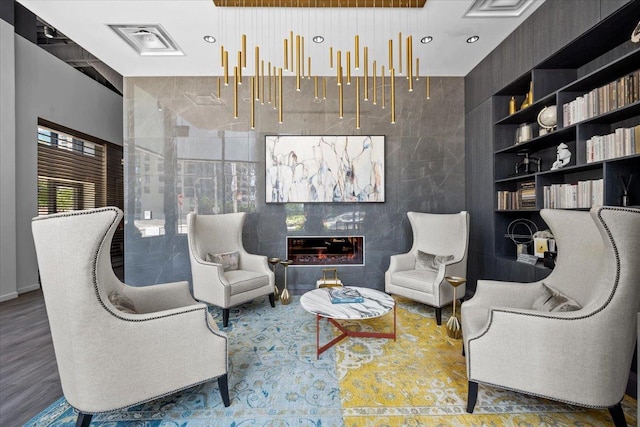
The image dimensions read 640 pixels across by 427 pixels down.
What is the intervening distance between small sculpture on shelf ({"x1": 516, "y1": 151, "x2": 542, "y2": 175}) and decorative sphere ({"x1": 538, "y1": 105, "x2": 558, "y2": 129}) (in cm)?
43

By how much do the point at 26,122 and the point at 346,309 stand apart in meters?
5.06

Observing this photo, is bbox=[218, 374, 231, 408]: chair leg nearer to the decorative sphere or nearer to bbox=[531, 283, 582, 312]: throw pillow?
bbox=[531, 283, 582, 312]: throw pillow

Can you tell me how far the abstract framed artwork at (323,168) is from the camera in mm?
3877

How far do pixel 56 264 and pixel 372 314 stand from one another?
6.05ft

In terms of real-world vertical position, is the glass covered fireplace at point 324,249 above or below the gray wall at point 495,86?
below

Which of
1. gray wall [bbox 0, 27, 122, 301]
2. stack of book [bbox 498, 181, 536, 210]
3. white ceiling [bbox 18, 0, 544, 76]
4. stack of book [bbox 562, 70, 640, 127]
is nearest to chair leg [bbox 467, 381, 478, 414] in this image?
stack of book [bbox 498, 181, 536, 210]

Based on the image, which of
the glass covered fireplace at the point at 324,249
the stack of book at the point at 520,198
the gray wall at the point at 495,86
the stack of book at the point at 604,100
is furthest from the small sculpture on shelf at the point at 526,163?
the glass covered fireplace at the point at 324,249

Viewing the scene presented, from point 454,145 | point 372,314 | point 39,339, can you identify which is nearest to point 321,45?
point 454,145

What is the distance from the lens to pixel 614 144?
2.05 meters

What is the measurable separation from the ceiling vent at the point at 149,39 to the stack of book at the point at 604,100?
396cm

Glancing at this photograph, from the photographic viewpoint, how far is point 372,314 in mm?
2061

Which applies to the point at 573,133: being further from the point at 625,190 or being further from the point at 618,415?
the point at 618,415

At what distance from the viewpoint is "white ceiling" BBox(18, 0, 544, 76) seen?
8.46 feet

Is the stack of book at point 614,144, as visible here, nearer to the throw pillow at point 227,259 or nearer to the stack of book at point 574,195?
the stack of book at point 574,195
